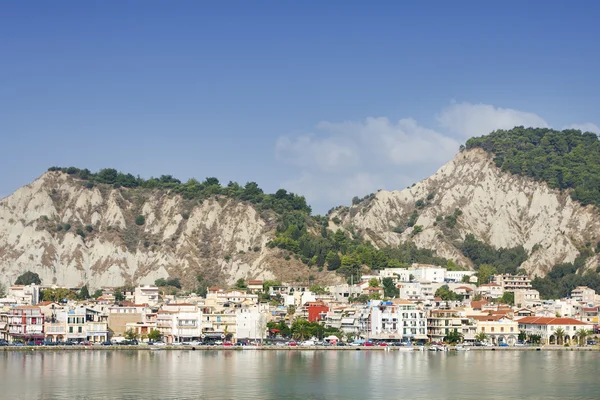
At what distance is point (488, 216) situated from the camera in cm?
18450

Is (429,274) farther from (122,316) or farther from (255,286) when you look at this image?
(122,316)

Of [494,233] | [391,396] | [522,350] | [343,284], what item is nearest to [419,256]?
[494,233]

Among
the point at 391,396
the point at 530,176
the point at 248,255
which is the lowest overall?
the point at 391,396

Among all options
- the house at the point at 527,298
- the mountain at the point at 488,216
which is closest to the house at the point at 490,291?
the house at the point at 527,298

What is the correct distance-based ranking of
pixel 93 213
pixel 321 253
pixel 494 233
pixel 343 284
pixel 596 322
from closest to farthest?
pixel 596 322 < pixel 343 284 < pixel 321 253 < pixel 93 213 < pixel 494 233

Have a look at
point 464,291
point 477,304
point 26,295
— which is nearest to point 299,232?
point 464,291

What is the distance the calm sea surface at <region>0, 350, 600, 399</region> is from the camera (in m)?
62.0

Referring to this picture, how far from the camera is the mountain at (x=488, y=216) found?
172900 mm

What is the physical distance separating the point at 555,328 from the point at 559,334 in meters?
0.75

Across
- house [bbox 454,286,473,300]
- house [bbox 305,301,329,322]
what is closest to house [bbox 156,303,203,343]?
house [bbox 305,301,329,322]

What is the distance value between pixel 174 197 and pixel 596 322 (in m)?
74.4

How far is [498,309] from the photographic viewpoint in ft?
400

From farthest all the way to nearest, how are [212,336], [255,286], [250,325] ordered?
[255,286] < [212,336] < [250,325]

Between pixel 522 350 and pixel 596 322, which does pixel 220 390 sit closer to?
pixel 522 350
